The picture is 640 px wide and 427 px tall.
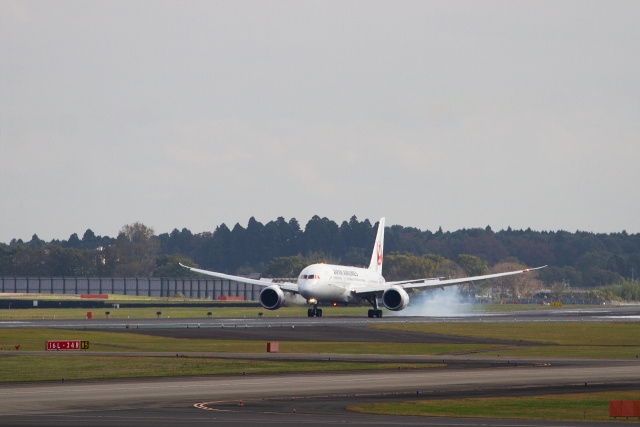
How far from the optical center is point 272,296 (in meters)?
91.4

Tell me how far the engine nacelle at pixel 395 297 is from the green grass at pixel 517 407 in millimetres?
59155

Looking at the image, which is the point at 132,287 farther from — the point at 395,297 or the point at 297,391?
the point at 297,391

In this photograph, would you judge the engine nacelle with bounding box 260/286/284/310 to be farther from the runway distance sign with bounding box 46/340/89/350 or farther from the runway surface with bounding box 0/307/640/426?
the runway surface with bounding box 0/307/640/426

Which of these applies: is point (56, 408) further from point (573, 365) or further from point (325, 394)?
point (573, 365)

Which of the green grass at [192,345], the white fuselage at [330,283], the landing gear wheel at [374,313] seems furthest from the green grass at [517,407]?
the landing gear wheel at [374,313]

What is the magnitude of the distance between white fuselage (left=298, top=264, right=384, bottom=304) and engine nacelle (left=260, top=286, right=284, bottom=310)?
3583mm

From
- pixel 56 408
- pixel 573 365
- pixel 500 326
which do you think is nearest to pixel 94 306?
pixel 500 326

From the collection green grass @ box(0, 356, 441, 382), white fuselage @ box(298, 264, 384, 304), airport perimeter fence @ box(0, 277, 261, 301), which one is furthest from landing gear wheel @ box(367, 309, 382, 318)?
→ airport perimeter fence @ box(0, 277, 261, 301)

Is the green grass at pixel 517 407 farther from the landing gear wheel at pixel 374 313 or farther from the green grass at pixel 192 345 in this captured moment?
the landing gear wheel at pixel 374 313

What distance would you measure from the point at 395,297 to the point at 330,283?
760cm

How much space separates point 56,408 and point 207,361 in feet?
54.2

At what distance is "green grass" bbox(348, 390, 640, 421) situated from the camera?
27.8 metres

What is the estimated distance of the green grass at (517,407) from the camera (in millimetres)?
27828

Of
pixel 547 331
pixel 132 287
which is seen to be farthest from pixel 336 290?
pixel 132 287
